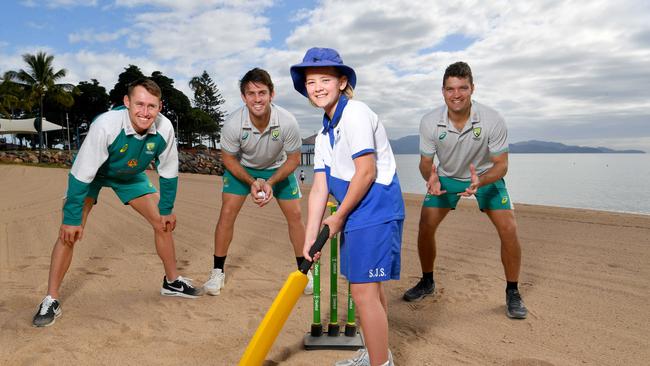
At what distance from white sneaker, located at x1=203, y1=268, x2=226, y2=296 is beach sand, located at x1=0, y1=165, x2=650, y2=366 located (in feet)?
0.26

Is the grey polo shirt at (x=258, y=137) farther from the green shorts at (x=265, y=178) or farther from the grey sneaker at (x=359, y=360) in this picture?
the grey sneaker at (x=359, y=360)

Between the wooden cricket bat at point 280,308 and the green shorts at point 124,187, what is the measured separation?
251 centimetres

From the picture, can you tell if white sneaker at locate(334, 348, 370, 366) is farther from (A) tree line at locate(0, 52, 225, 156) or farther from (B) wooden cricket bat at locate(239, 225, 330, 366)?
(A) tree line at locate(0, 52, 225, 156)

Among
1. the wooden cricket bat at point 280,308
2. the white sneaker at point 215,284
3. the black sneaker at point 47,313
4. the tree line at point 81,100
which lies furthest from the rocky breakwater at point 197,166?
the wooden cricket bat at point 280,308

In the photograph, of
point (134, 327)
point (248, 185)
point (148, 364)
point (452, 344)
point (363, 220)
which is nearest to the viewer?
point (363, 220)

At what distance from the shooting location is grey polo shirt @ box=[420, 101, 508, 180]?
14.1 ft

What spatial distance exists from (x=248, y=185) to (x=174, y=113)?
187 ft

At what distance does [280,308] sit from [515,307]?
268 cm

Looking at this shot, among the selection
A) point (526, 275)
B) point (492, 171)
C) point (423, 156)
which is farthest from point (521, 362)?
point (526, 275)

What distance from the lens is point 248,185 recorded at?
16.4ft

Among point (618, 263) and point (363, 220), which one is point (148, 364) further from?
point (618, 263)

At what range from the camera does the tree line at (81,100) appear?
46.5m

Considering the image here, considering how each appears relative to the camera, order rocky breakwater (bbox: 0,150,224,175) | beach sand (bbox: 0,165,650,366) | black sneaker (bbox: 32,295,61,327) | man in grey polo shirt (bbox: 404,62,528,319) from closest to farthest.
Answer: beach sand (bbox: 0,165,650,366)
black sneaker (bbox: 32,295,61,327)
man in grey polo shirt (bbox: 404,62,528,319)
rocky breakwater (bbox: 0,150,224,175)

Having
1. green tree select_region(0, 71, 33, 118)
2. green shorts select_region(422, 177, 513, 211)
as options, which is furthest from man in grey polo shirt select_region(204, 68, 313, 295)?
green tree select_region(0, 71, 33, 118)
